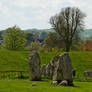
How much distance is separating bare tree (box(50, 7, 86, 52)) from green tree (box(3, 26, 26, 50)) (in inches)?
1000

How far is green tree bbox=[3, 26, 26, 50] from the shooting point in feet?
335

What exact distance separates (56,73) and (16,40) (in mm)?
81149

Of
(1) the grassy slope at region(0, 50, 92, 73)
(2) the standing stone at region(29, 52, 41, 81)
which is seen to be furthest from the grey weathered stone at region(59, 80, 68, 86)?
(1) the grassy slope at region(0, 50, 92, 73)

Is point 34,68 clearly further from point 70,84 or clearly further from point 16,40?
point 16,40

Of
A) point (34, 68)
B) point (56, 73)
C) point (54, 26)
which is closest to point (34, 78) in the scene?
point (34, 68)

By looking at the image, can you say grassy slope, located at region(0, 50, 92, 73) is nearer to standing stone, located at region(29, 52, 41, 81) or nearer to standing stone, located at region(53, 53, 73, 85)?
standing stone, located at region(29, 52, 41, 81)

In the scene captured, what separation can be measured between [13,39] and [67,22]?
1202 inches

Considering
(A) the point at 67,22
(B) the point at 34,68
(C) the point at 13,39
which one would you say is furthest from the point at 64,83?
(C) the point at 13,39

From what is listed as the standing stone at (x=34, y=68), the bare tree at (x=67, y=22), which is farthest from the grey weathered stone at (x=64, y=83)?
the bare tree at (x=67, y=22)

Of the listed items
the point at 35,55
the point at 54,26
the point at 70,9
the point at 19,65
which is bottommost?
the point at 19,65

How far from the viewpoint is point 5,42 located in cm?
10419

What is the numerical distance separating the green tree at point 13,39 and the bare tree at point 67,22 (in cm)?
2539

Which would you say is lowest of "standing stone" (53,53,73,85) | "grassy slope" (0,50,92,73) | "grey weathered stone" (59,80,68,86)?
"grassy slope" (0,50,92,73)

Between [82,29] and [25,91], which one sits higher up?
[82,29]
